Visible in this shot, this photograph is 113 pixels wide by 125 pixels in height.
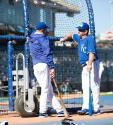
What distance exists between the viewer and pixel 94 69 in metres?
10.3

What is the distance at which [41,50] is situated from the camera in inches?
390

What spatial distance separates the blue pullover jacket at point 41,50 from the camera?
983cm

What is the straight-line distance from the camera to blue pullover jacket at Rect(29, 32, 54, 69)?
9.83m

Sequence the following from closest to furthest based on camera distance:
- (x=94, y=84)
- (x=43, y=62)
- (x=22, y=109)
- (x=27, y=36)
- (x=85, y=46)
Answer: (x=43, y=62), (x=22, y=109), (x=85, y=46), (x=94, y=84), (x=27, y=36)

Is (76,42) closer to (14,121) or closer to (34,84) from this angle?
(34,84)

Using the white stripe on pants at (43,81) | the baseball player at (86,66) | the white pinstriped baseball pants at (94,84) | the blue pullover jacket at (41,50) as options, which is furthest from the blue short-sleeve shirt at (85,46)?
the white stripe on pants at (43,81)

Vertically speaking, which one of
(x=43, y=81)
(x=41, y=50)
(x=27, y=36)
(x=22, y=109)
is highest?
(x=27, y=36)

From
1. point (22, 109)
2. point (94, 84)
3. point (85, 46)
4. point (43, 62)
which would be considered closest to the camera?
point (43, 62)

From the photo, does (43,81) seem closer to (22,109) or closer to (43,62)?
(43,62)

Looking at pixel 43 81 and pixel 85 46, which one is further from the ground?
pixel 85 46

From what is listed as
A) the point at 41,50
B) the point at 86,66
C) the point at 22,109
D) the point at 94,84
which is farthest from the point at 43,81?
the point at 94,84

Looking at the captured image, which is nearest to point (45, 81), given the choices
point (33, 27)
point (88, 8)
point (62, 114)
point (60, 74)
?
point (62, 114)

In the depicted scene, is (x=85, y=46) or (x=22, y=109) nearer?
(x=22, y=109)

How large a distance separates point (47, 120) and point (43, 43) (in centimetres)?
158
